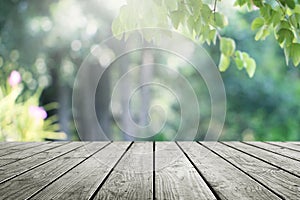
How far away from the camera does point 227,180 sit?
1164 mm

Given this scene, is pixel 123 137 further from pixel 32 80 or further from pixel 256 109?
pixel 256 109

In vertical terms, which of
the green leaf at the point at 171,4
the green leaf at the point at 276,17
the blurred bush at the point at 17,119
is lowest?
the blurred bush at the point at 17,119

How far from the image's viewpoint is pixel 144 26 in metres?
1.33

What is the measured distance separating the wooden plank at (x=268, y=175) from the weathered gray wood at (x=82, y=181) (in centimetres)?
41

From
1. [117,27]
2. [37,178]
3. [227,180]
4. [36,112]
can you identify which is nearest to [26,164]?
[37,178]

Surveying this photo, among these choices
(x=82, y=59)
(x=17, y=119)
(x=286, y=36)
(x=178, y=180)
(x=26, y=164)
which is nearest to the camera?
(x=178, y=180)

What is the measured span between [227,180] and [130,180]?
0.25 metres

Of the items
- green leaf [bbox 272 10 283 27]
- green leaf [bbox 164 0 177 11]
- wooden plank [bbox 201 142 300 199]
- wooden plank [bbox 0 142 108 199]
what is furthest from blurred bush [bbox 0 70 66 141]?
green leaf [bbox 272 10 283 27]

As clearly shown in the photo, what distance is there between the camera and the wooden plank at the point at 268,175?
1021mm

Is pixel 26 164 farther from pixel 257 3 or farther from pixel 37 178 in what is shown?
pixel 257 3

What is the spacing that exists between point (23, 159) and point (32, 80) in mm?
5223

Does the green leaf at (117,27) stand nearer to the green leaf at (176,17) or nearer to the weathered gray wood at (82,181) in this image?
the green leaf at (176,17)

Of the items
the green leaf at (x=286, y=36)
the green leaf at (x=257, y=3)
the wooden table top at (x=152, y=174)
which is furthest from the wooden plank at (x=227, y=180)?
the green leaf at (x=257, y=3)

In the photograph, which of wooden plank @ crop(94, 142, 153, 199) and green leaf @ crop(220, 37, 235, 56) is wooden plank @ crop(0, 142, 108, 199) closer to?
wooden plank @ crop(94, 142, 153, 199)
